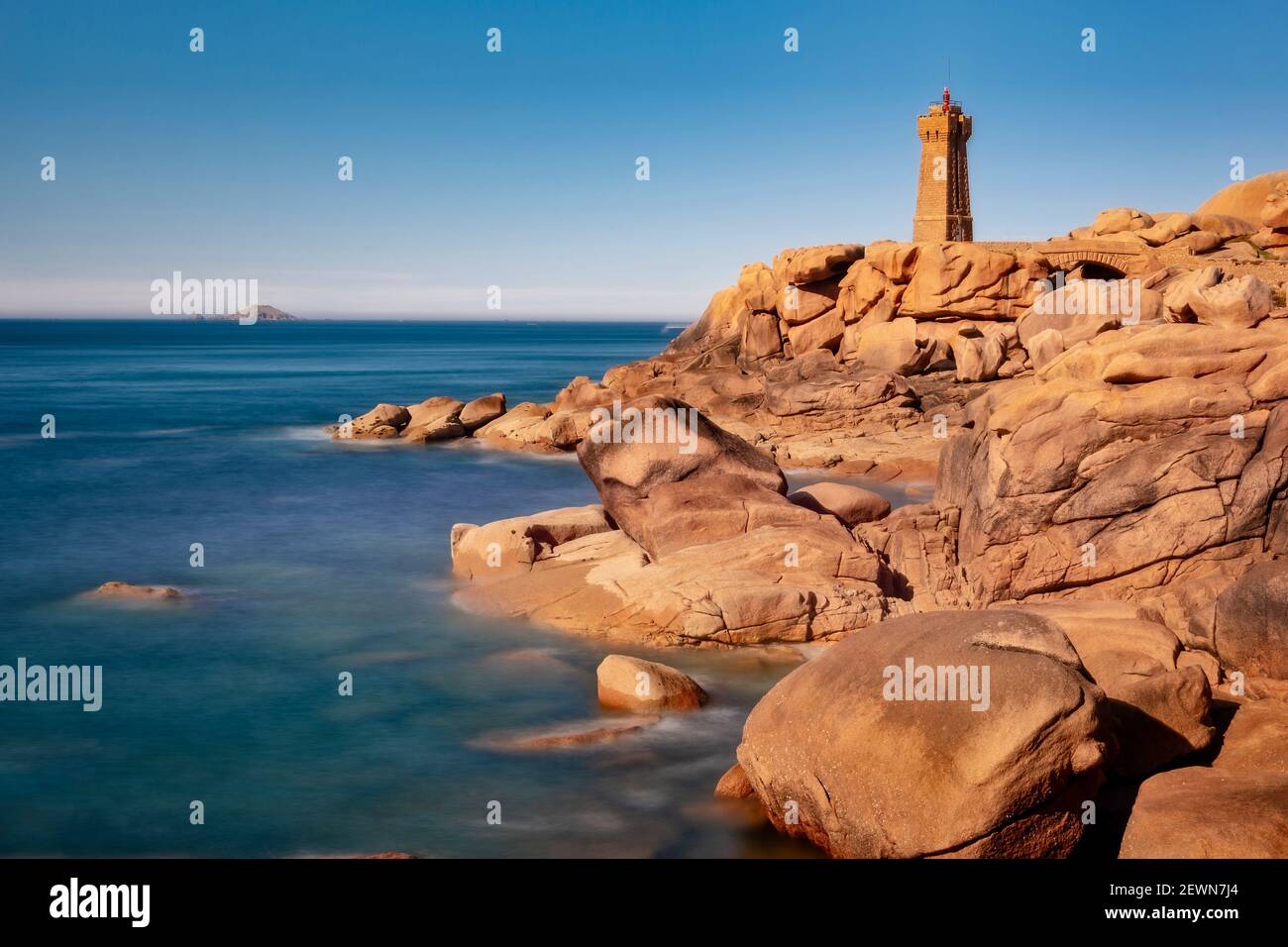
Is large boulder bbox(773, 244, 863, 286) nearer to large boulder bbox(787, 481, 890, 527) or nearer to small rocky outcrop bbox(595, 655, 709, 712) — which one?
large boulder bbox(787, 481, 890, 527)

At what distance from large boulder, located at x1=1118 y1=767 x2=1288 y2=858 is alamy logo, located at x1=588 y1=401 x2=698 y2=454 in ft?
35.5

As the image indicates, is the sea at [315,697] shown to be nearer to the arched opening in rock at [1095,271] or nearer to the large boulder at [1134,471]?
the large boulder at [1134,471]

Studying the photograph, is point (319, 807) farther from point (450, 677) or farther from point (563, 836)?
point (450, 677)

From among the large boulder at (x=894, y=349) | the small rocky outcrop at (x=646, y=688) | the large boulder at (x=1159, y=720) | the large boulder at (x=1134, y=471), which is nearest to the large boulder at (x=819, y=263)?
the large boulder at (x=894, y=349)

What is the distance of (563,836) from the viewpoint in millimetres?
11766

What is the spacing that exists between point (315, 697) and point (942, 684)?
32.2ft

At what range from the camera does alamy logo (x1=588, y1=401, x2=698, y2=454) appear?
19656 mm

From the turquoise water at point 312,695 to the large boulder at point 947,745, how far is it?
4.16 feet

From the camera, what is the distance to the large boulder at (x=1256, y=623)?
42.3 feet
